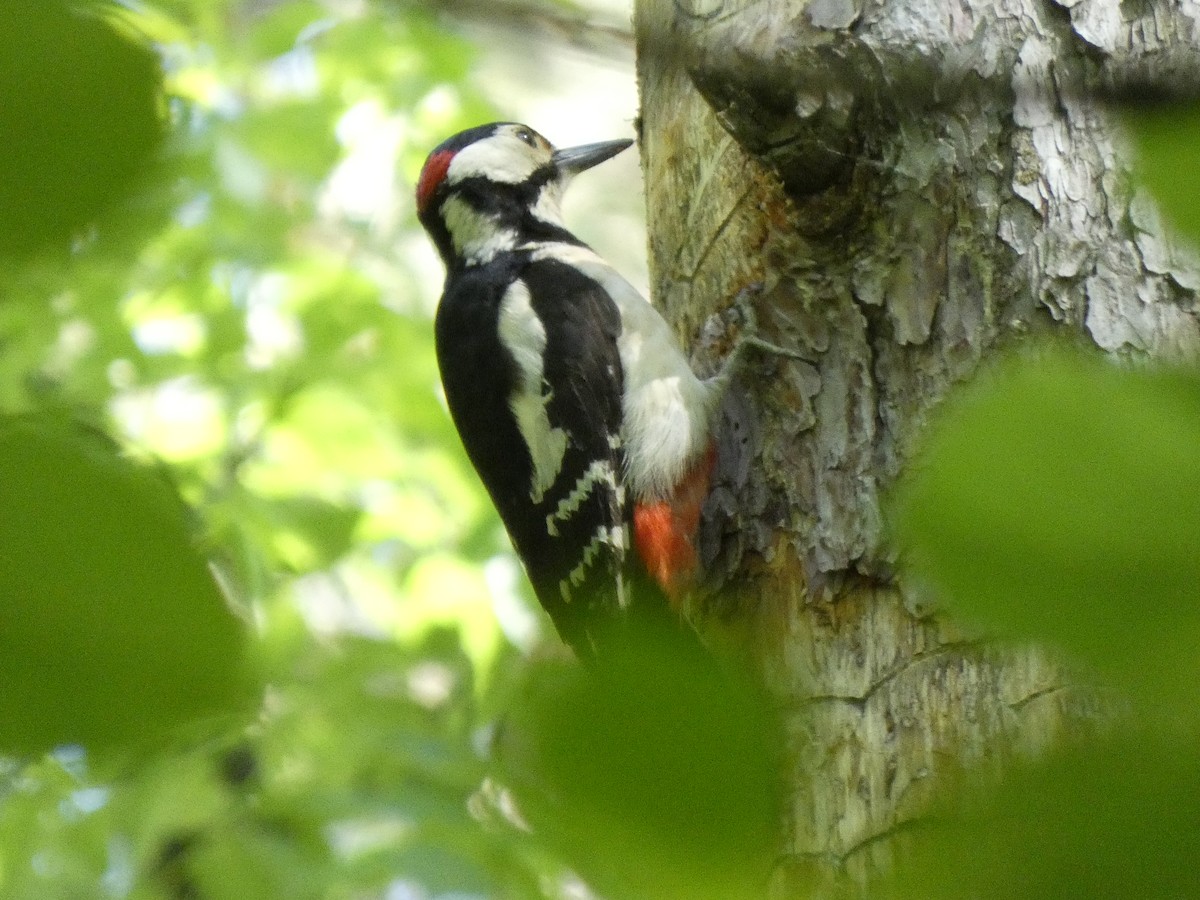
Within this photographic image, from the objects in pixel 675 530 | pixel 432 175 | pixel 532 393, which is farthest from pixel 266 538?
pixel 675 530

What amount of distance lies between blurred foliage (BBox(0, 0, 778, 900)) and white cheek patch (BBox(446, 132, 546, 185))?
0.61 metres

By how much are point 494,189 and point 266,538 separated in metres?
1.01

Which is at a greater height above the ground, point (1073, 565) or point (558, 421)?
point (558, 421)

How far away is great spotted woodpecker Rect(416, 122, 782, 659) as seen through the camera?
241cm

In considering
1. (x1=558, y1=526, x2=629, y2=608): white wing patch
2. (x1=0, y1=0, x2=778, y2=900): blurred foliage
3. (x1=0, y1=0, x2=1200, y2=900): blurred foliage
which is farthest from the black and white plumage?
(x1=0, y1=0, x2=1200, y2=900): blurred foliage

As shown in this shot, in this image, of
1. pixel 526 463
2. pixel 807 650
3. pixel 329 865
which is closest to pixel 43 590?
pixel 807 650

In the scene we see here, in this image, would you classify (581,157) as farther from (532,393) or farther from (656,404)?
(656,404)

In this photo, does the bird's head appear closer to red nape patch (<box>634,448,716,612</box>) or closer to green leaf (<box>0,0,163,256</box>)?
red nape patch (<box>634,448,716,612</box>)

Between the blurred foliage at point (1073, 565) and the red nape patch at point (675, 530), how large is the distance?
1859 mm

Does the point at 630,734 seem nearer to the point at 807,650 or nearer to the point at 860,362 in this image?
the point at 807,650

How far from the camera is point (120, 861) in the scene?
1.83 m

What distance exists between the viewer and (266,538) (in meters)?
3.12

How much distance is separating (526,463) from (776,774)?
7.59 feet

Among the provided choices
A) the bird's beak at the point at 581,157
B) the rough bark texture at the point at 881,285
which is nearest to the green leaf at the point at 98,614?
the rough bark texture at the point at 881,285
